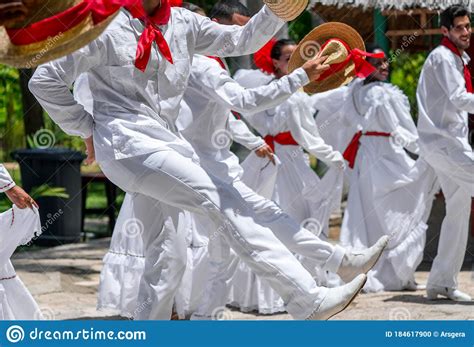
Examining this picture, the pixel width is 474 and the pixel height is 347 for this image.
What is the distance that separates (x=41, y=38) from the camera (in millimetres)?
4547

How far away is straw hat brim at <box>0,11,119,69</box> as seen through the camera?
4543mm

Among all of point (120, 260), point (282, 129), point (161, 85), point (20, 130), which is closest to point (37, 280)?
point (120, 260)

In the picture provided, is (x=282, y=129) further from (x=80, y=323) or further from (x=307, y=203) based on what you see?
(x=80, y=323)

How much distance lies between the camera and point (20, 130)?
22406 mm

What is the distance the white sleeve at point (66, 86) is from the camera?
18.8 feet

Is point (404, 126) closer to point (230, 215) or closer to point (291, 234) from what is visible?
point (291, 234)

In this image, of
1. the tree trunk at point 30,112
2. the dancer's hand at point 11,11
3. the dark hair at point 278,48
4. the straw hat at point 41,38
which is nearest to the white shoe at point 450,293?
the dark hair at point 278,48

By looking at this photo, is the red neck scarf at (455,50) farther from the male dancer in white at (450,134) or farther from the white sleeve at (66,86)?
the white sleeve at (66,86)

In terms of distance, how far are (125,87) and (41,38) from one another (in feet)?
4.16

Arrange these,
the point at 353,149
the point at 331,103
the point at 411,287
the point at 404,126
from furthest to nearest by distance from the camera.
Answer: the point at 331,103 < the point at 353,149 < the point at 404,126 < the point at 411,287

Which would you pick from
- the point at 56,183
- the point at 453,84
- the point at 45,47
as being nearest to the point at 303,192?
the point at 453,84

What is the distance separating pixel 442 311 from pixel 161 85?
2.91 metres

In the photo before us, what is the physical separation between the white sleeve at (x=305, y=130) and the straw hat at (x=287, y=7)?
98.2 inches

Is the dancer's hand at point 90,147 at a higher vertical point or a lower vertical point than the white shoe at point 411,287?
higher
